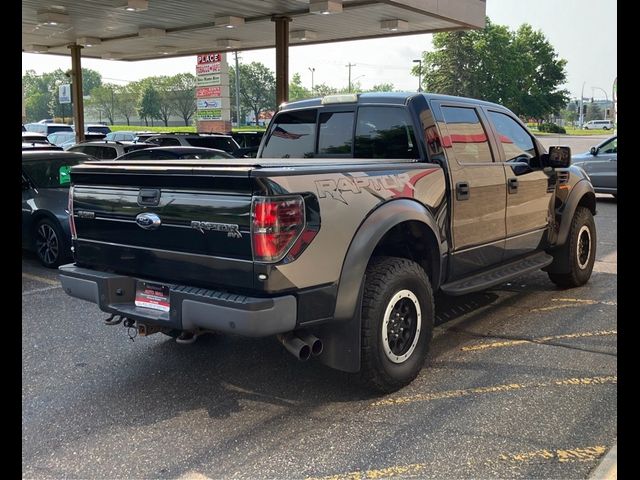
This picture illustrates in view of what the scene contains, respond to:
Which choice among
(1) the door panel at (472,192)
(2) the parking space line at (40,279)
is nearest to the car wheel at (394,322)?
(1) the door panel at (472,192)

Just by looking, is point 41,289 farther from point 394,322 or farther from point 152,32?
point 152,32

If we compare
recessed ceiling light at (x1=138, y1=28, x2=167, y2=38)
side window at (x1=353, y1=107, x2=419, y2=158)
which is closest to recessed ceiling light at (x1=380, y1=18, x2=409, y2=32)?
recessed ceiling light at (x1=138, y1=28, x2=167, y2=38)

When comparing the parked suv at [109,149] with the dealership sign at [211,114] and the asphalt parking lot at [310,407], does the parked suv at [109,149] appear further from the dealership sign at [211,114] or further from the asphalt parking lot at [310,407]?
the dealership sign at [211,114]

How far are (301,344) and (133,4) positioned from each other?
13642mm

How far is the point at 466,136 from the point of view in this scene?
5.29 m

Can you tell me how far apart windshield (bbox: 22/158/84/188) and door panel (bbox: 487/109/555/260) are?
238 inches

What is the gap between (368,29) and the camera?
63.5 feet

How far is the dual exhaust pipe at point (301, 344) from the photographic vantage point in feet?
12.3

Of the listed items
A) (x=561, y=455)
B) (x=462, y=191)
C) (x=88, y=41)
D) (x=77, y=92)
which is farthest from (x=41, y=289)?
(x=77, y=92)

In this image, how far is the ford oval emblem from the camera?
393cm

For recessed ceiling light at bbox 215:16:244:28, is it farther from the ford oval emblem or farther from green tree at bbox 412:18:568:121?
green tree at bbox 412:18:568:121
